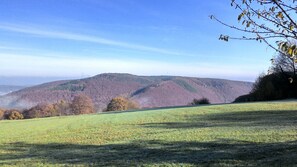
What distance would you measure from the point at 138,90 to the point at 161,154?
192 feet

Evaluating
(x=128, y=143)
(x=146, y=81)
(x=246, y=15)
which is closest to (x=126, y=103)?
(x=146, y=81)

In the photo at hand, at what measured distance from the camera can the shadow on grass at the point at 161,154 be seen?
7.05 metres

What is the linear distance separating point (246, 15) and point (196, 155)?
4.62 m

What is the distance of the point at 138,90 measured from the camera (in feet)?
219

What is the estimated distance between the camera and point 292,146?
7.97 m

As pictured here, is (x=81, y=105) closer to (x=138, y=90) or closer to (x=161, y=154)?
(x=138, y=90)

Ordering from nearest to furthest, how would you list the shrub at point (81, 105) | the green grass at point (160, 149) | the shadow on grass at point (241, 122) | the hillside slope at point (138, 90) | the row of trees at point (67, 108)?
the green grass at point (160, 149) < the shadow on grass at point (241, 122) < the row of trees at point (67, 108) < the shrub at point (81, 105) < the hillside slope at point (138, 90)

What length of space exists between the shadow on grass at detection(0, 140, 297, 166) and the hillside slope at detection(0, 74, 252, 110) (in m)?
34.8

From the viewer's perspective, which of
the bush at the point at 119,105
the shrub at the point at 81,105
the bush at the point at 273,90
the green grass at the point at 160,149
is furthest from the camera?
the shrub at the point at 81,105

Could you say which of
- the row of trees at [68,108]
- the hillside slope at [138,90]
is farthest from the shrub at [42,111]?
the hillside slope at [138,90]

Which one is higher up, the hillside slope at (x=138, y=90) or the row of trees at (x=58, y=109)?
the hillside slope at (x=138, y=90)

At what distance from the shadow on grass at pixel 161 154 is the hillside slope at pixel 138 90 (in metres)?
34.8

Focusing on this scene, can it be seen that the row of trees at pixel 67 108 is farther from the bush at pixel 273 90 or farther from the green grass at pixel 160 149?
the green grass at pixel 160 149

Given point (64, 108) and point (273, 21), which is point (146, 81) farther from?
point (273, 21)
